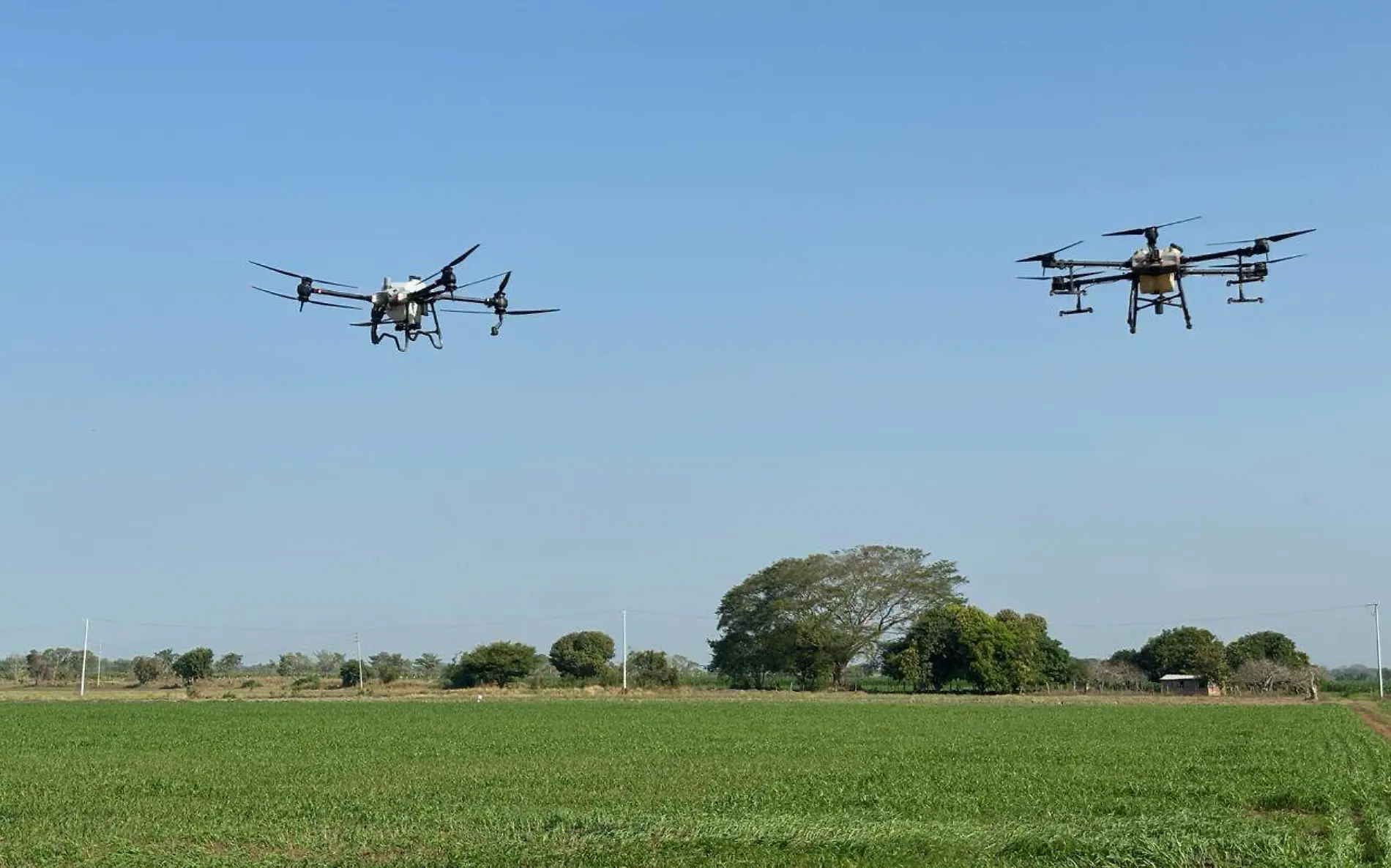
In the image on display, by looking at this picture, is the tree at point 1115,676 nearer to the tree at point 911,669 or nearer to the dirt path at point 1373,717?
the tree at point 911,669

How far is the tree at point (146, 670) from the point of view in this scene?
137m

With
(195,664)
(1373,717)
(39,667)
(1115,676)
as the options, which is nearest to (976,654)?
(1115,676)

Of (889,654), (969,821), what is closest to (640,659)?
(889,654)

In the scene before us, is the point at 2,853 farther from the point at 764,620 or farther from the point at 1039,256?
the point at 764,620

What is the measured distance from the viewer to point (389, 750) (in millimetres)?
37938

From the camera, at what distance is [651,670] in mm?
115250

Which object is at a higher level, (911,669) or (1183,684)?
(911,669)

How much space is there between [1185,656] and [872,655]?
104ft

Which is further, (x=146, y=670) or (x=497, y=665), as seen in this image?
(x=146, y=670)

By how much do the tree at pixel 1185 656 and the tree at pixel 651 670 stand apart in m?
46.6

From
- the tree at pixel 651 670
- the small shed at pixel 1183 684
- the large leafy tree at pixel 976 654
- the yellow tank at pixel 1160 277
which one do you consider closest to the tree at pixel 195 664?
the tree at pixel 651 670

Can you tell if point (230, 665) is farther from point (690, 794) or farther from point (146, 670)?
point (690, 794)

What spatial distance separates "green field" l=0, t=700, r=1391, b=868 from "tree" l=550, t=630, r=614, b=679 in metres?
79.7

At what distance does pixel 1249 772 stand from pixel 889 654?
78283 mm
